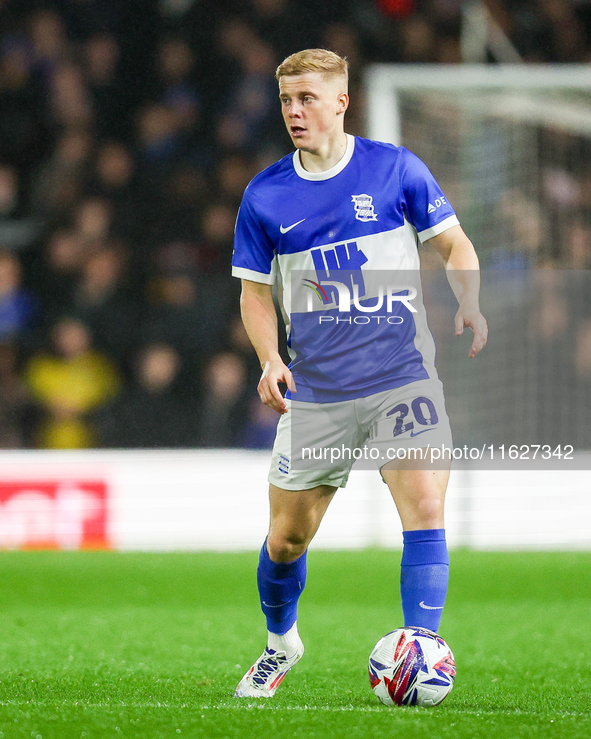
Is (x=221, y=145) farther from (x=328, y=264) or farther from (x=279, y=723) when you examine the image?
(x=279, y=723)

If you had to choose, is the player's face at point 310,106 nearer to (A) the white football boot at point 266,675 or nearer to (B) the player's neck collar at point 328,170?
(B) the player's neck collar at point 328,170

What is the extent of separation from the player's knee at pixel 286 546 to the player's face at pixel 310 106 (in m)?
1.20

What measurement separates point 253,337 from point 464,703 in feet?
4.19

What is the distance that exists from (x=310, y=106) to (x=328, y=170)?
0.70ft

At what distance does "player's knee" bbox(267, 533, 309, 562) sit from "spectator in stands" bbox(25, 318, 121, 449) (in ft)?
18.1

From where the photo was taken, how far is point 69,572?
283 inches

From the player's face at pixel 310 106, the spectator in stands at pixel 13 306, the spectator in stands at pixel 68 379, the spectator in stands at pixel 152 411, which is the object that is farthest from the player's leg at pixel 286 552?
the spectator in stands at pixel 13 306

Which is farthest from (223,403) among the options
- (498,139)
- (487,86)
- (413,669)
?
(413,669)

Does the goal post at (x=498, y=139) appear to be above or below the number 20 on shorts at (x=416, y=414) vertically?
above

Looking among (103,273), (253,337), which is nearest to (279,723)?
(253,337)

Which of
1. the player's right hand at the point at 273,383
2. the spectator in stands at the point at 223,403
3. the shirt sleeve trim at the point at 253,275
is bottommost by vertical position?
the spectator in stands at the point at 223,403

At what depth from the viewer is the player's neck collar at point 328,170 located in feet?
11.2

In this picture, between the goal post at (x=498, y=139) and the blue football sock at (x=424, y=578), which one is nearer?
the blue football sock at (x=424, y=578)

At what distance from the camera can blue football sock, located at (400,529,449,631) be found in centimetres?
311
